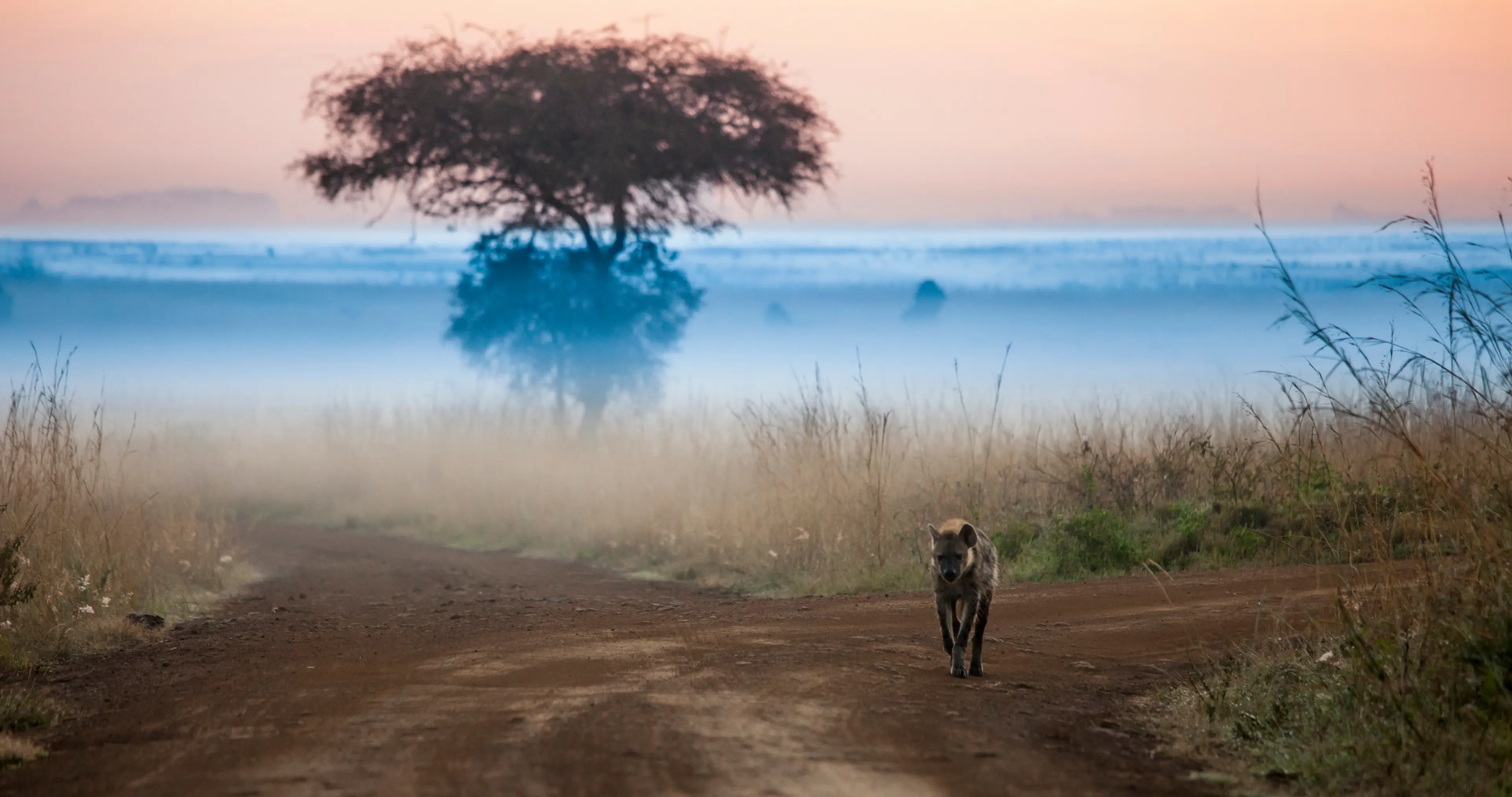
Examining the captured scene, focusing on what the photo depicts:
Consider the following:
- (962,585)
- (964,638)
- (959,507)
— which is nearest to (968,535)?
(962,585)

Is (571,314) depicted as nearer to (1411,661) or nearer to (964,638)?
(964,638)

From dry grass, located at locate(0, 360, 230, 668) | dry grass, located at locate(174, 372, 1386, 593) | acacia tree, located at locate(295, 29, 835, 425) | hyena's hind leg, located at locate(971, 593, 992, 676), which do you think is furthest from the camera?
acacia tree, located at locate(295, 29, 835, 425)

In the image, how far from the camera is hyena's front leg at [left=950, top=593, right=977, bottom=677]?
7465 millimetres

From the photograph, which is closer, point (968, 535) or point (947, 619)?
point (968, 535)

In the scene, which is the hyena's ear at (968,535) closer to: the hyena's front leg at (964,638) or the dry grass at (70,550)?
the hyena's front leg at (964,638)

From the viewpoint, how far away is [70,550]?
34.8ft

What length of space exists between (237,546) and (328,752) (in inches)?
391

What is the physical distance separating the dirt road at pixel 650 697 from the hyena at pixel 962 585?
0.58 ft

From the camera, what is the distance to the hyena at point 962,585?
7.41 metres

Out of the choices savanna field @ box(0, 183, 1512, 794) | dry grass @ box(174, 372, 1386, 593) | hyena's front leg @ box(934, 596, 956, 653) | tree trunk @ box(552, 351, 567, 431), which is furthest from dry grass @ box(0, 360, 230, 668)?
tree trunk @ box(552, 351, 567, 431)

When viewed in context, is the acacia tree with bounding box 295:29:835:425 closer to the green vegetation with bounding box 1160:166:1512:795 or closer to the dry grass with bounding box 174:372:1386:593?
the dry grass with bounding box 174:372:1386:593

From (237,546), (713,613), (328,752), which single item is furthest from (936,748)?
(237,546)

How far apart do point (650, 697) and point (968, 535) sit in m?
2.00

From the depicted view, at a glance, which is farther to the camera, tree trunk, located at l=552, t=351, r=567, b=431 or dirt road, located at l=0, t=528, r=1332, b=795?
tree trunk, located at l=552, t=351, r=567, b=431
